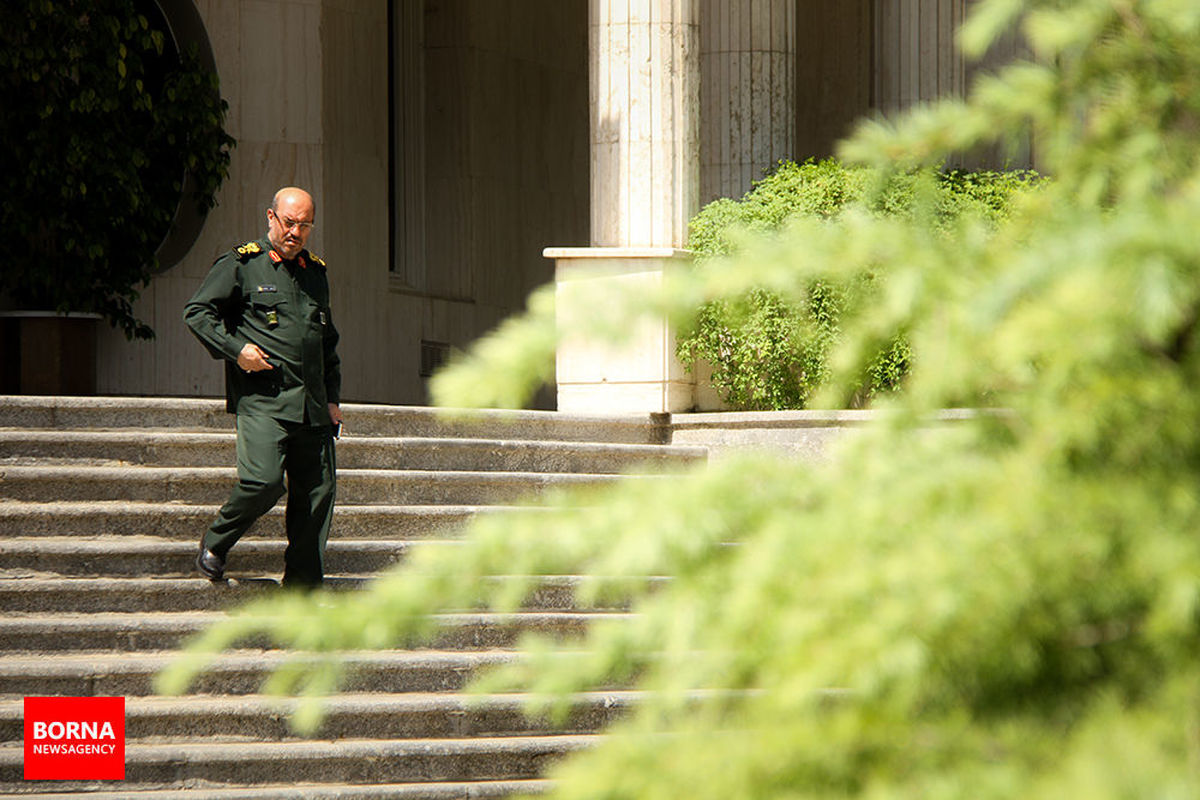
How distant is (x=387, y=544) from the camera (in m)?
8.13

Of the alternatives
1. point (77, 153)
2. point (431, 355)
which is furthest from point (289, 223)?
point (431, 355)

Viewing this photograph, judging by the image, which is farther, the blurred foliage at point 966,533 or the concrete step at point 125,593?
the concrete step at point 125,593

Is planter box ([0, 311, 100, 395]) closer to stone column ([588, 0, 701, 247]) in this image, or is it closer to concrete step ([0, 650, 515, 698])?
stone column ([588, 0, 701, 247])

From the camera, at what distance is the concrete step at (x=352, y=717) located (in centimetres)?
659

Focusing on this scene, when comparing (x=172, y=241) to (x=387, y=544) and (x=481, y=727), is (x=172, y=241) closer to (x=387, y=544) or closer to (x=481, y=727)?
(x=387, y=544)

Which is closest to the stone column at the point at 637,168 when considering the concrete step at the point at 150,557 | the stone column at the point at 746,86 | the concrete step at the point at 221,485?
the stone column at the point at 746,86

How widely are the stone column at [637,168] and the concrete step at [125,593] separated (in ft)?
10.9

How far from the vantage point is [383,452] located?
9.00m

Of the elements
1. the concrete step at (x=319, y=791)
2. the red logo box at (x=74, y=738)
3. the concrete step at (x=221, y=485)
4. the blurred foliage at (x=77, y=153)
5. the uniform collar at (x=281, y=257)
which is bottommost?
the concrete step at (x=319, y=791)

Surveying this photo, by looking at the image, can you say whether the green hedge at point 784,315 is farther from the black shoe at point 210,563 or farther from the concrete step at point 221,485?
the black shoe at point 210,563

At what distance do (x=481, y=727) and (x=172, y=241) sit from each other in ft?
25.6

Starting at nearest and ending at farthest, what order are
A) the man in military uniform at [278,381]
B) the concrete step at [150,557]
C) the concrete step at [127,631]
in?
1. the concrete step at [127,631]
2. the man in military uniform at [278,381]
3. the concrete step at [150,557]

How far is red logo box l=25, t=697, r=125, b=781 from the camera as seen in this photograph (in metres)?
6.24

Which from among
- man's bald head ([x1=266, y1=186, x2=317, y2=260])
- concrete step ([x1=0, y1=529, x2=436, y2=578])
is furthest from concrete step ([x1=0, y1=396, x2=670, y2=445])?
man's bald head ([x1=266, y1=186, x2=317, y2=260])
